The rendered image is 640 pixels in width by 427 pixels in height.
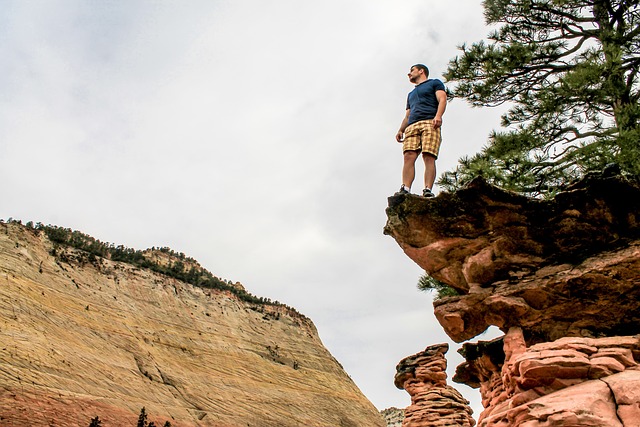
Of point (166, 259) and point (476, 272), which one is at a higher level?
point (166, 259)

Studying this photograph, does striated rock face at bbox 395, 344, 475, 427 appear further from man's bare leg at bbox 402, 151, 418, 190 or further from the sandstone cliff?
man's bare leg at bbox 402, 151, 418, 190

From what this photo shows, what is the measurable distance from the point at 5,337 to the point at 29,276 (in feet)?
19.5

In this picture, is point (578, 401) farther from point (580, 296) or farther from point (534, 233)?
point (534, 233)

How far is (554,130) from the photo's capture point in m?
9.39

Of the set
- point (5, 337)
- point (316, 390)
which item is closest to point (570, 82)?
point (5, 337)

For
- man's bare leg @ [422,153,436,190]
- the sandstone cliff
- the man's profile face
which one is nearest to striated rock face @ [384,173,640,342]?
the sandstone cliff

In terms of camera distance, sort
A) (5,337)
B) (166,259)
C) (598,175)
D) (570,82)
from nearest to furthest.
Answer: (598,175) → (570,82) → (5,337) → (166,259)

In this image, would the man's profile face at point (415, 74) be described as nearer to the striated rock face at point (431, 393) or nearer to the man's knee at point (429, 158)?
the man's knee at point (429, 158)

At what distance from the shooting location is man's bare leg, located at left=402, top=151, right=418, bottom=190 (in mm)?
→ 8172

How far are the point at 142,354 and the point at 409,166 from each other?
794 inches

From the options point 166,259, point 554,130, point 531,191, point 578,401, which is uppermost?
point 166,259

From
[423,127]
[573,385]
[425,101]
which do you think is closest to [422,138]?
[423,127]

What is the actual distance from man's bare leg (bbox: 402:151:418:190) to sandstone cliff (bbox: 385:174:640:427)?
0.41 m

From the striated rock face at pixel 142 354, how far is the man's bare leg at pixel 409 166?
13.1m
